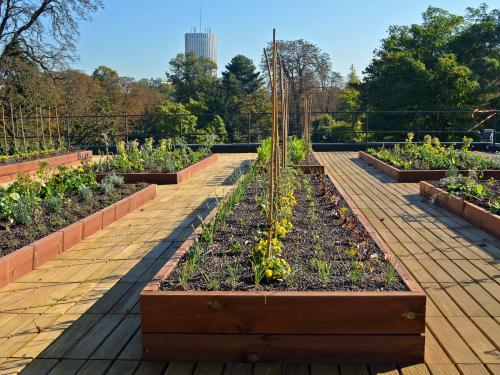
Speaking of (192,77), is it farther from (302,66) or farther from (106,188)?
(106,188)

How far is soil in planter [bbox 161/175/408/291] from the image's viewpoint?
→ 2.40 m

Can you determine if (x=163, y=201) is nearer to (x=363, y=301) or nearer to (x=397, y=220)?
(x=397, y=220)

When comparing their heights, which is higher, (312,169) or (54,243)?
(312,169)

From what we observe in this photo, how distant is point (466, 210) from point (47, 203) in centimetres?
402

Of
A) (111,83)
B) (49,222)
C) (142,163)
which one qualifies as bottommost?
(49,222)

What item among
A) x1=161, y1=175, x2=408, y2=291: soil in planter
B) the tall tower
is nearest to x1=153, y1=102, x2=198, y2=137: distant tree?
x1=161, y1=175, x2=408, y2=291: soil in planter

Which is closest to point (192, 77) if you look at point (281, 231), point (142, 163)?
point (142, 163)

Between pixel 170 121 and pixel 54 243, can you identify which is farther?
pixel 170 121

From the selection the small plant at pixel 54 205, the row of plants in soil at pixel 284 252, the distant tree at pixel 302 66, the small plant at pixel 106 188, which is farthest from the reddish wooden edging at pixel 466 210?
the distant tree at pixel 302 66

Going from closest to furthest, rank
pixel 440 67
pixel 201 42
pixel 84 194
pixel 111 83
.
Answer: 1. pixel 84 194
2. pixel 440 67
3. pixel 111 83
4. pixel 201 42

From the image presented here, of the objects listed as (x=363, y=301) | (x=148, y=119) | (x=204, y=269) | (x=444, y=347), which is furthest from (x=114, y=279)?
(x=148, y=119)

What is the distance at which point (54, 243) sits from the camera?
12.3ft

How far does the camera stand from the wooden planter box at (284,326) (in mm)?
2129

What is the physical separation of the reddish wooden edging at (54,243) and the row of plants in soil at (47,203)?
102mm
